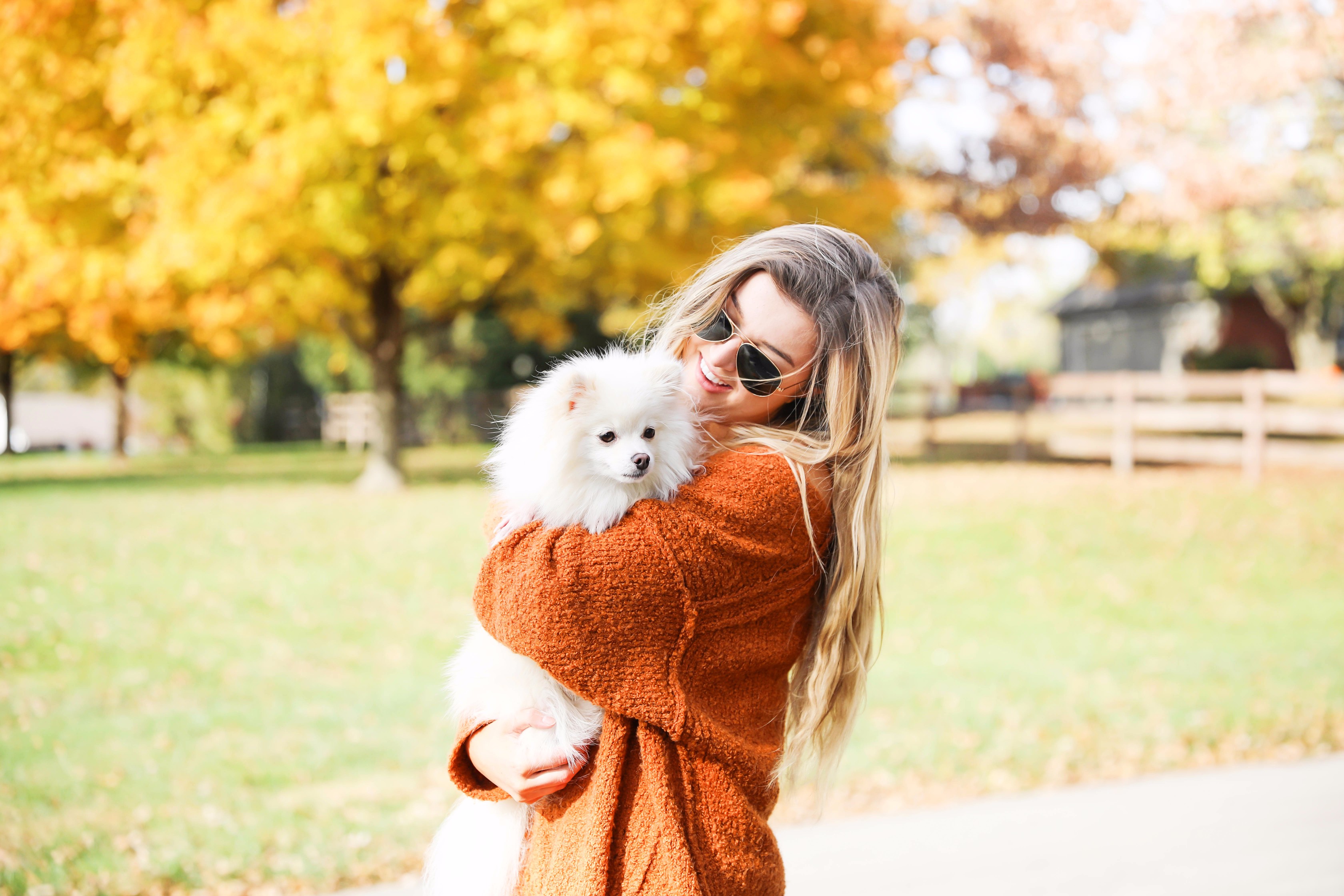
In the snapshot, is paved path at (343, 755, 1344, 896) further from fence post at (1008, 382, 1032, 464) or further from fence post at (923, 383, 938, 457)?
fence post at (923, 383, 938, 457)

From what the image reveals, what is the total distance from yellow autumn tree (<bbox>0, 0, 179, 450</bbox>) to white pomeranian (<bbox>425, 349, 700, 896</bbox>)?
35.0ft

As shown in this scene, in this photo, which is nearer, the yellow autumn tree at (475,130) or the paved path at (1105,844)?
the paved path at (1105,844)

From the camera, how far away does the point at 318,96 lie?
10.5 metres

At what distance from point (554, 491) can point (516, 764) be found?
18.9 inches

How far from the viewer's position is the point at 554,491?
1.85 metres

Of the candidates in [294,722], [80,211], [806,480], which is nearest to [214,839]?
[294,722]

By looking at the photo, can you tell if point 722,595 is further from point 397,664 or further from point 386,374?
point 386,374

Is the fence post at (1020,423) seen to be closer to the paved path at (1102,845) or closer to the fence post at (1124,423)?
the fence post at (1124,423)

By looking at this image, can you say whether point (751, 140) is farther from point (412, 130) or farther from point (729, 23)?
point (412, 130)

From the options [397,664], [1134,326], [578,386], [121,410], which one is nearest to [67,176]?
[397,664]

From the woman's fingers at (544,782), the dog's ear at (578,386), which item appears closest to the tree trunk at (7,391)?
the dog's ear at (578,386)

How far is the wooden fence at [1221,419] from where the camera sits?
13.9 m

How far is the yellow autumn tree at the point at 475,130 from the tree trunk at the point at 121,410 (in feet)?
35.5

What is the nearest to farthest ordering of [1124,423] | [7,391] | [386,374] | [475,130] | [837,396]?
[837,396], [475,130], [386,374], [1124,423], [7,391]
